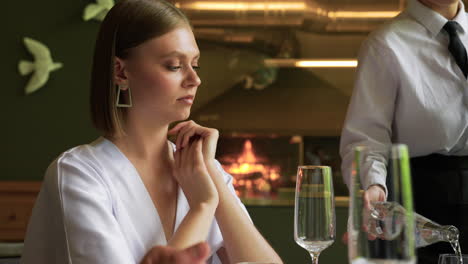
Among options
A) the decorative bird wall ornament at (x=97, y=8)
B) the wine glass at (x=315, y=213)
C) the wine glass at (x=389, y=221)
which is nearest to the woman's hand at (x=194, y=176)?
the wine glass at (x=315, y=213)

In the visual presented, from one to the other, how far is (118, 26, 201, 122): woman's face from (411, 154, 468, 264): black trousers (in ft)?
2.56

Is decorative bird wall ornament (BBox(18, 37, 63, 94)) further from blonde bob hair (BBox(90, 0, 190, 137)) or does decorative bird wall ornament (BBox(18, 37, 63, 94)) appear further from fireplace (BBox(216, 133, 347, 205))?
blonde bob hair (BBox(90, 0, 190, 137))

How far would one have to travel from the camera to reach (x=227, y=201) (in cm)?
143

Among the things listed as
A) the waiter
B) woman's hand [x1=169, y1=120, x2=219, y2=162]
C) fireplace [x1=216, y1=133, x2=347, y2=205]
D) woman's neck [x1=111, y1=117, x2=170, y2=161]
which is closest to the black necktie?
the waiter

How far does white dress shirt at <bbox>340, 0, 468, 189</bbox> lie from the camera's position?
1933 mm

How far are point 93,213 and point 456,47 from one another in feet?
3.89

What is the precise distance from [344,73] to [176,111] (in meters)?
2.59

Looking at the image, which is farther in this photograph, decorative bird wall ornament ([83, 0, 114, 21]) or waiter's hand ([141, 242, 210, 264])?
decorative bird wall ornament ([83, 0, 114, 21])

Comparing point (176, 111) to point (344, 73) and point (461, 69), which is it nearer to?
point (461, 69)

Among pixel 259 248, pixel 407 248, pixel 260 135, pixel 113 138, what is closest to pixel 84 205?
pixel 113 138

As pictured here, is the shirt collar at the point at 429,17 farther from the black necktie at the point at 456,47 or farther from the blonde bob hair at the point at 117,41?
the blonde bob hair at the point at 117,41

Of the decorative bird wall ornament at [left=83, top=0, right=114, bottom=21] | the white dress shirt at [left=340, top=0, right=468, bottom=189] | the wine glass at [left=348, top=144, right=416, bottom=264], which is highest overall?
the wine glass at [left=348, top=144, right=416, bottom=264]

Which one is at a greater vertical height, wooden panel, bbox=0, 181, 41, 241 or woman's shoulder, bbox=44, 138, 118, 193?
woman's shoulder, bbox=44, 138, 118, 193

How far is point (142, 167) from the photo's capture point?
1.45 metres
